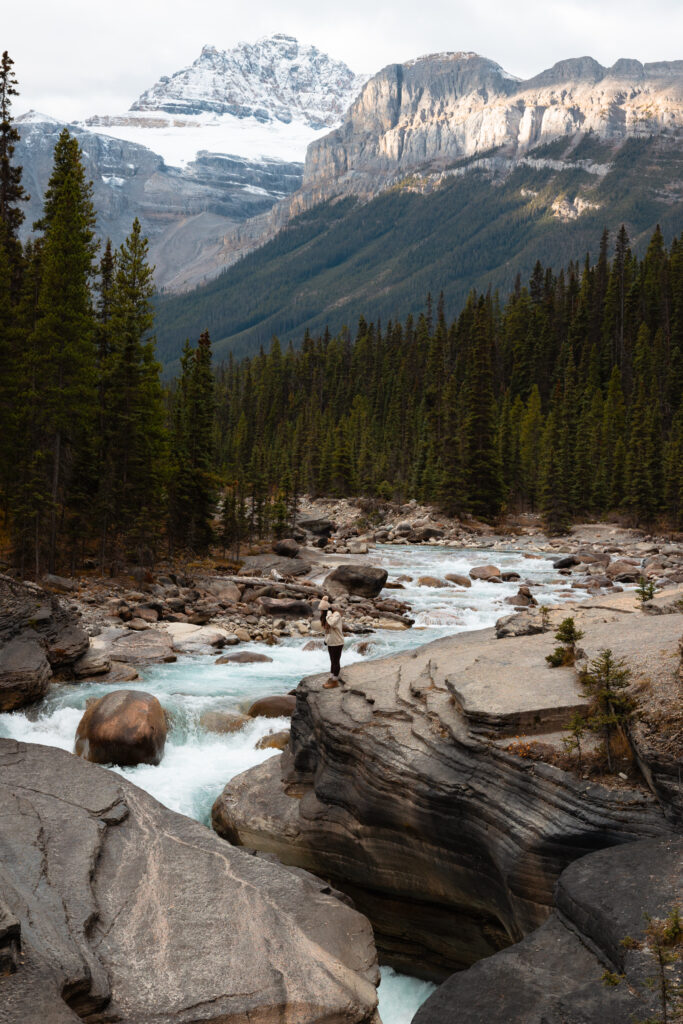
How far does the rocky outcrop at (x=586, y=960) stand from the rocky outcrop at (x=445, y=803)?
28.1 inches

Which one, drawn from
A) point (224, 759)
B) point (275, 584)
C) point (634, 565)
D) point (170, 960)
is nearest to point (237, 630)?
point (275, 584)

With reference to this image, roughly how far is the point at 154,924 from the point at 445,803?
390 centimetres

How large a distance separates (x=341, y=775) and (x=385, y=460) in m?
77.8

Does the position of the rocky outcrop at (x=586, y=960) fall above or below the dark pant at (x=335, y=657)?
above

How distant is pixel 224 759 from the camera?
48.0 ft

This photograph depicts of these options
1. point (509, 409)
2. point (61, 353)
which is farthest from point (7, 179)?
point (509, 409)

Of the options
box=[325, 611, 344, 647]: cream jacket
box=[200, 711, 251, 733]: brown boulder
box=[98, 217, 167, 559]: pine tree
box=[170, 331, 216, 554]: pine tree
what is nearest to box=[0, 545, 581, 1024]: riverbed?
box=[200, 711, 251, 733]: brown boulder

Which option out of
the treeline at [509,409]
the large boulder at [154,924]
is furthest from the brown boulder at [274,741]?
the treeline at [509,409]

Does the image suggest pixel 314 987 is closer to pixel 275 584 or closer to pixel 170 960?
pixel 170 960

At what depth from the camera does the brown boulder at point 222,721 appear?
51.6 feet

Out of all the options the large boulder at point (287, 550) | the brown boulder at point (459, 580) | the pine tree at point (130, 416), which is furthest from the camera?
the large boulder at point (287, 550)

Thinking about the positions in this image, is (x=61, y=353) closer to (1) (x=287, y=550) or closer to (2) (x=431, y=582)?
(1) (x=287, y=550)

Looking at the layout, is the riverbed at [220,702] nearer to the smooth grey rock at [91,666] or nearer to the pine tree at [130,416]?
the smooth grey rock at [91,666]

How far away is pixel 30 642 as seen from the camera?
18.5 meters
